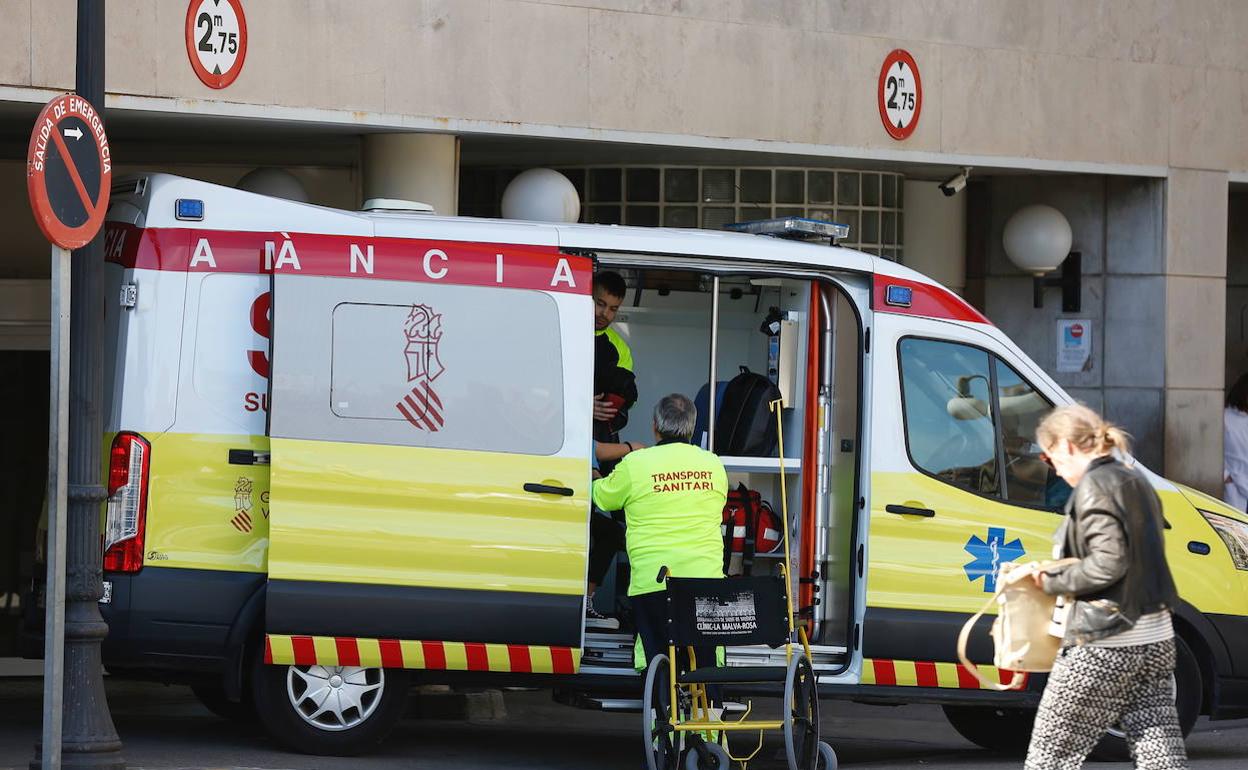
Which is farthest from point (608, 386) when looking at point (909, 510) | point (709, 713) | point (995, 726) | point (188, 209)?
point (995, 726)

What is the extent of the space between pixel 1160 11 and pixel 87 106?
8.83 metres

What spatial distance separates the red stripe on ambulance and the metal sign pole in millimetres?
Result: 1037

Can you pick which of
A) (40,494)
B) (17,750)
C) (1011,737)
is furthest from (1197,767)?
(40,494)

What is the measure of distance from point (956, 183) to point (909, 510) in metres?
4.83

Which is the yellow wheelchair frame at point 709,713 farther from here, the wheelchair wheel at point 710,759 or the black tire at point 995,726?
the black tire at point 995,726

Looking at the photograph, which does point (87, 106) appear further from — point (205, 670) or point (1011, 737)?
point (1011, 737)

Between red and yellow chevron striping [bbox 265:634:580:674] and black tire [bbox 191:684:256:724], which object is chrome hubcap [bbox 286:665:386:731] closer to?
red and yellow chevron striping [bbox 265:634:580:674]

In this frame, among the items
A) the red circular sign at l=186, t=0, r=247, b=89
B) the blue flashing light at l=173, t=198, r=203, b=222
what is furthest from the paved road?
the red circular sign at l=186, t=0, r=247, b=89

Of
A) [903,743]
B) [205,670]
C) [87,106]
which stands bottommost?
[903,743]

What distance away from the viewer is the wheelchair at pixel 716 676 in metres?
7.62

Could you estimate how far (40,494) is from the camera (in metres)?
13.1

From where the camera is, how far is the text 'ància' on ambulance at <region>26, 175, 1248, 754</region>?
7770 millimetres

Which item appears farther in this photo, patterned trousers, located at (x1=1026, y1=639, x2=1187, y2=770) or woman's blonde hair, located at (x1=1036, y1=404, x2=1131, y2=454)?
woman's blonde hair, located at (x1=1036, y1=404, x2=1131, y2=454)

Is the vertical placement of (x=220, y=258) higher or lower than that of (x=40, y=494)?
higher
